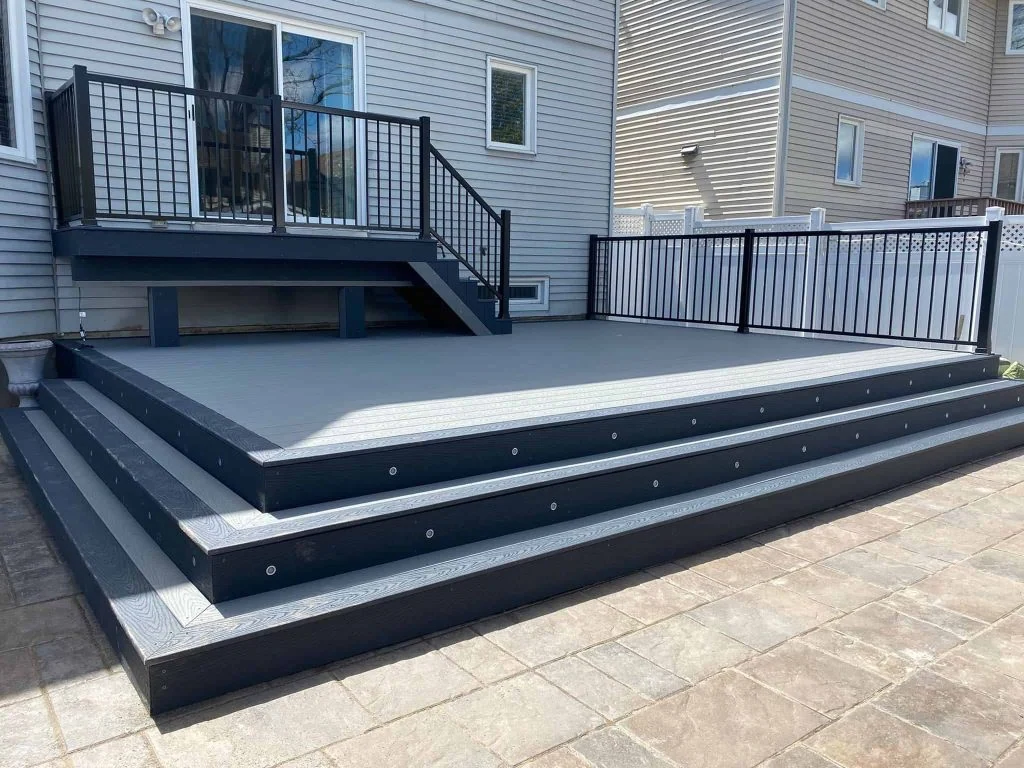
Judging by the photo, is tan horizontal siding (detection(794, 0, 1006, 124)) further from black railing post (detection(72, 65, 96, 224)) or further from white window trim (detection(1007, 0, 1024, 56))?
black railing post (detection(72, 65, 96, 224))

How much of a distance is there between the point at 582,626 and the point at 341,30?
6.17 meters

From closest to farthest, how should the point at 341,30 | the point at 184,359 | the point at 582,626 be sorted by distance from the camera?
the point at 582,626 → the point at 184,359 → the point at 341,30

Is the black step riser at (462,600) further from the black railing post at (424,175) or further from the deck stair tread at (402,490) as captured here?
the black railing post at (424,175)

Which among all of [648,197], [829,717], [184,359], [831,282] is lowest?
[829,717]

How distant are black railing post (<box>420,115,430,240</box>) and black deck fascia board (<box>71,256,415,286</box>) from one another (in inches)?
15.3

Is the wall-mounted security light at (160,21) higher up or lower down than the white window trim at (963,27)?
lower down

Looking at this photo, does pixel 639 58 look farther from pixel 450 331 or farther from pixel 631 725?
pixel 631 725

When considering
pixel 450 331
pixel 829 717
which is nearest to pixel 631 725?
pixel 829 717

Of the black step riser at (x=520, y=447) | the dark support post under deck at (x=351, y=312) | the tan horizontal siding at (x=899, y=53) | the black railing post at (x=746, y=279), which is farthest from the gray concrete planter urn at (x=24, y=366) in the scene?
the tan horizontal siding at (x=899, y=53)

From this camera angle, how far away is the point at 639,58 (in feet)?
42.6

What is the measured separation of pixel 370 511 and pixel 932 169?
14.3 meters

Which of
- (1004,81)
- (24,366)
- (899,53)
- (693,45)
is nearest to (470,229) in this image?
(24,366)

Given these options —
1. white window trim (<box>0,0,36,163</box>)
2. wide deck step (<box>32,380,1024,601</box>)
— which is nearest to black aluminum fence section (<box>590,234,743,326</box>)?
wide deck step (<box>32,380,1024,601</box>)

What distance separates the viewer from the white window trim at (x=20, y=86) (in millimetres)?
5164
